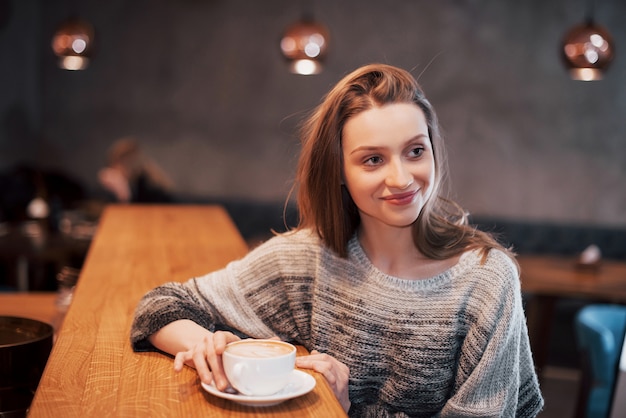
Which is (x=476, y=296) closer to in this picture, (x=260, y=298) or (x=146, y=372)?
(x=260, y=298)

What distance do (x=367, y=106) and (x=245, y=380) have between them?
716 mm

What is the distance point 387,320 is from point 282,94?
5.98 m

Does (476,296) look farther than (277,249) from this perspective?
No

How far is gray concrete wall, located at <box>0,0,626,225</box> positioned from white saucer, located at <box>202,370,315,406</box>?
6107mm

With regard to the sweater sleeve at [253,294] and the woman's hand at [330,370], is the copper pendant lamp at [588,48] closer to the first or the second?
the sweater sleeve at [253,294]

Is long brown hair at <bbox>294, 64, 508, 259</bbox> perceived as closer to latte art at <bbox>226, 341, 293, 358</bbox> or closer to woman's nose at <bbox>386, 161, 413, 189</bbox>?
woman's nose at <bbox>386, 161, 413, 189</bbox>

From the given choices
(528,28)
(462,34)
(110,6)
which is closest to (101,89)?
(110,6)

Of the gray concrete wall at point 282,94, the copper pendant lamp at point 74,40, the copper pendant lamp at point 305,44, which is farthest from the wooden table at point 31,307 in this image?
the gray concrete wall at point 282,94

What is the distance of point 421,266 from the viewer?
1.75 meters

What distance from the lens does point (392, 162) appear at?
5.28ft

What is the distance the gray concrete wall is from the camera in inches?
286

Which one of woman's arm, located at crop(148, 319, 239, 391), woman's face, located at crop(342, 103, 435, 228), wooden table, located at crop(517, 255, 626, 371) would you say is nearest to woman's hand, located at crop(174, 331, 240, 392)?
woman's arm, located at crop(148, 319, 239, 391)

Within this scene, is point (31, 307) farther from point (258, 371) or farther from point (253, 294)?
point (258, 371)

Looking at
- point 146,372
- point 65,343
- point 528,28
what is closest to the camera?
point 146,372
